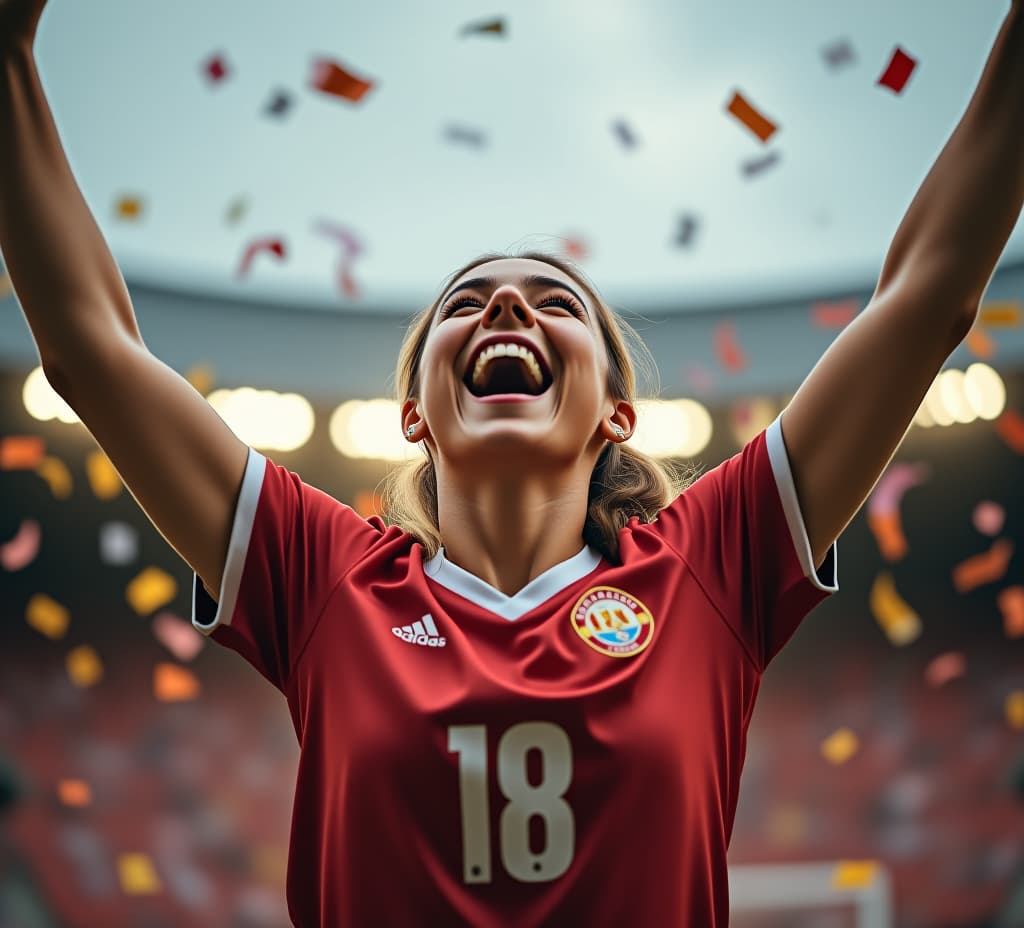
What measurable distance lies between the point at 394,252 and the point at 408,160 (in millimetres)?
1202

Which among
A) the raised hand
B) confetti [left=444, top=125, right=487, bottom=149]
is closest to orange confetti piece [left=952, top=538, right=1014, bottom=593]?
confetti [left=444, top=125, right=487, bottom=149]

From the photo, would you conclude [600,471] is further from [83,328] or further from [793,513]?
[83,328]

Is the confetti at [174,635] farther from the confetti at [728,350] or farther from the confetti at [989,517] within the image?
the confetti at [989,517]

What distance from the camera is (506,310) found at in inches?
53.7

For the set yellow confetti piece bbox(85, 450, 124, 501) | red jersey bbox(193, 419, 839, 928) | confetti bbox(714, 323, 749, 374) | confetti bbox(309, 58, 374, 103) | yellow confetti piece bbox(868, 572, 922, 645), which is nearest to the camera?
red jersey bbox(193, 419, 839, 928)

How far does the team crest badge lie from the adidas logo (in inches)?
5.6

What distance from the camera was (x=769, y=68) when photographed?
5641 mm

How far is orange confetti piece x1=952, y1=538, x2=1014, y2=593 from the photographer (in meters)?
6.94

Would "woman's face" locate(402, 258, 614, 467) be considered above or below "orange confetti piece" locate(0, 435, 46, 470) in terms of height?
below

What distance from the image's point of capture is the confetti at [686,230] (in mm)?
6716

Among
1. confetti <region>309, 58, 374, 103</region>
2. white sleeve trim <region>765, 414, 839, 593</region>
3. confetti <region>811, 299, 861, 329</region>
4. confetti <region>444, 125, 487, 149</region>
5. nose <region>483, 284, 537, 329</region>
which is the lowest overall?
white sleeve trim <region>765, 414, 839, 593</region>

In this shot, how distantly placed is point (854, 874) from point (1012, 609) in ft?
6.10

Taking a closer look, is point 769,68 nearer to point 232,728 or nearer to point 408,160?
point 408,160

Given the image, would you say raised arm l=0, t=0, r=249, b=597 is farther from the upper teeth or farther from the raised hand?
the upper teeth
